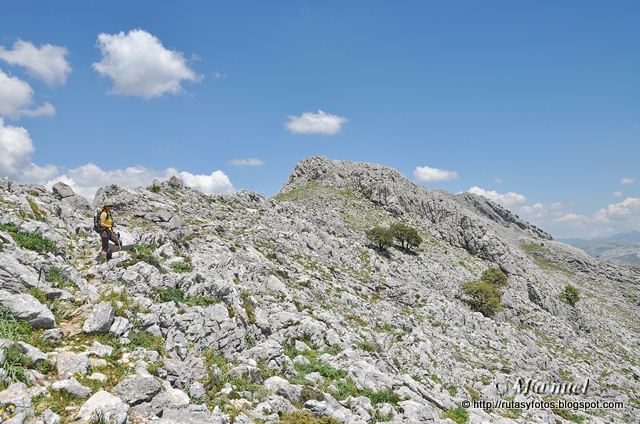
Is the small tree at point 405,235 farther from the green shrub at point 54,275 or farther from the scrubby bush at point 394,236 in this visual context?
the green shrub at point 54,275

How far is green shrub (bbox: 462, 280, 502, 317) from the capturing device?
153 feet

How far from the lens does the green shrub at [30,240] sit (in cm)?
1648

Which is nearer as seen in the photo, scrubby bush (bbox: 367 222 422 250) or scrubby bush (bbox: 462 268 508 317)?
scrubby bush (bbox: 462 268 508 317)

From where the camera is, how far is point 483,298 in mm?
47406

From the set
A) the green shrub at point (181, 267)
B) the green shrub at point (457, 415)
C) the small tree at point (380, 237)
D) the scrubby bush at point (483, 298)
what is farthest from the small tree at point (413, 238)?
the green shrub at point (181, 267)

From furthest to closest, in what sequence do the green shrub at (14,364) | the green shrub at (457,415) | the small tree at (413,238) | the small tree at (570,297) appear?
the small tree at (570,297), the small tree at (413,238), the green shrub at (457,415), the green shrub at (14,364)

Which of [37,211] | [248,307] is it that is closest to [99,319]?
[248,307]

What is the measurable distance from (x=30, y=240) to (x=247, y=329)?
35.1ft

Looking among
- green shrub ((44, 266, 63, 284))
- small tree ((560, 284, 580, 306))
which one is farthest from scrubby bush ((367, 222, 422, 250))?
green shrub ((44, 266, 63, 284))

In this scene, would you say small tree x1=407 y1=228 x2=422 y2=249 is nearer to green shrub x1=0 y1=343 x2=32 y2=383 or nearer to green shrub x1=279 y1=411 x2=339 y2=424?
green shrub x1=279 y1=411 x2=339 y2=424

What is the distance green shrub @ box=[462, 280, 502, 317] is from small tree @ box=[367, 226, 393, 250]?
12472mm

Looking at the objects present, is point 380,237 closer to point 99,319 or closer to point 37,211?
point 37,211

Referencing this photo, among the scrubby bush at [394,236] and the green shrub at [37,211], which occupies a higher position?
the scrubby bush at [394,236]

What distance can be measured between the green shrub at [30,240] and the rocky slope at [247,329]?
0.09m
